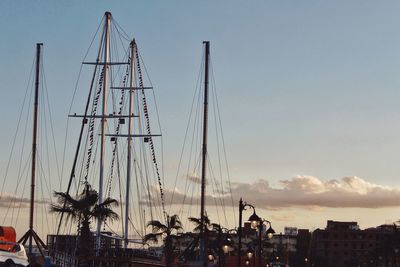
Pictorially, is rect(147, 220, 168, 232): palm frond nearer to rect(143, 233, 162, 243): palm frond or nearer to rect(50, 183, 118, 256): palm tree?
rect(143, 233, 162, 243): palm frond

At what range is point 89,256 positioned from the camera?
64688 millimetres

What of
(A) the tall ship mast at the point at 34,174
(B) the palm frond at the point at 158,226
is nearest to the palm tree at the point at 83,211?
(A) the tall ship mast at the point at 34,174

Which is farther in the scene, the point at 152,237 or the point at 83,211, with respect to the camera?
the point at 152,237

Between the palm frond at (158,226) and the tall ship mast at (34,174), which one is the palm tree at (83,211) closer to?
the tall ship mast at (34,174)

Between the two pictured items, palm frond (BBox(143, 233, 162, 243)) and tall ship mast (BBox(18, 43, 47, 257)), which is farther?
palm frond (BBox(143, 233, 162, 243))

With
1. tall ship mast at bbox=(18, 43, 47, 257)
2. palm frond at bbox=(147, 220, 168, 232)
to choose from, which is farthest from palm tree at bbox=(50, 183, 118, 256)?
palm frond at bbox=(147, 220, 168, 232)

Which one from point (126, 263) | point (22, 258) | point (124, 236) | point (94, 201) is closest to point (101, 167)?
point (124, 236)

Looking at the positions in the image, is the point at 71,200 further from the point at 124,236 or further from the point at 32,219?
the point at 124,236

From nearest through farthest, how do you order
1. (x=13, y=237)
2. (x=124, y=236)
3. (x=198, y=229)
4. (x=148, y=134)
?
(x=13, y=237) → (x=198, y=229) → (x=124, y=236) → (x=148, y=134)

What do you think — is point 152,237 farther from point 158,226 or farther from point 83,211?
point 83,211

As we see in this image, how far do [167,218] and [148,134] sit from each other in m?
27.9

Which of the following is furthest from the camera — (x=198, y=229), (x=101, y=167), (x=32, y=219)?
(x=101, y=167)

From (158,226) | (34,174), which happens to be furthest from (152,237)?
(34,174)

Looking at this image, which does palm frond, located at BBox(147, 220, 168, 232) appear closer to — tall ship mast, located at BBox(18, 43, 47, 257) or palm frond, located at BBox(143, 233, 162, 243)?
palm frond, located at BBox(143, 233, 162, 243)
